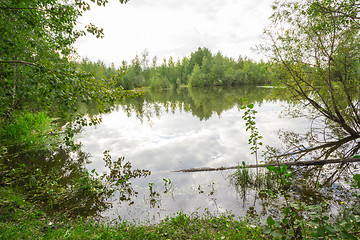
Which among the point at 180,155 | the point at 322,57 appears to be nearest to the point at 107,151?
the point at 180,155

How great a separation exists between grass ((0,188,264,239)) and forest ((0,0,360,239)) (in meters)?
0.03

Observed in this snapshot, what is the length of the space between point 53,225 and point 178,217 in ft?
10.1

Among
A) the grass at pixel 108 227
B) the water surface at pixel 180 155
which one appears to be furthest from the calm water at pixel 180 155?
the grass at pixel 108 227

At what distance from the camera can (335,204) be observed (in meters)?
5.10

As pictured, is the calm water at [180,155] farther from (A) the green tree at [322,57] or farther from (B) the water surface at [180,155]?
(A) the green tree at [322,57]

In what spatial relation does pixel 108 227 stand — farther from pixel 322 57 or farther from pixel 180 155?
pixel 322 57

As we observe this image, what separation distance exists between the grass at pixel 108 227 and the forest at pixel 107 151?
0.03 m

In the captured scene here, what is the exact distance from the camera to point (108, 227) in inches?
166

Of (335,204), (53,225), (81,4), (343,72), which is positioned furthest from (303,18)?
(53,225)

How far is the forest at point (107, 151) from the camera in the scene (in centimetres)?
360

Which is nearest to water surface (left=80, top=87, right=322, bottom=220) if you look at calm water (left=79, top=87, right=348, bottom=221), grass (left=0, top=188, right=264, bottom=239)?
calm water (left=79, top=87, right=348, bottom=221)

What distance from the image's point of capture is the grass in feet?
12.7

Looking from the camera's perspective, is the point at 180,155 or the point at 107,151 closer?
the point at 180,155

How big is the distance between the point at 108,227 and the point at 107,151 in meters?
6.52
